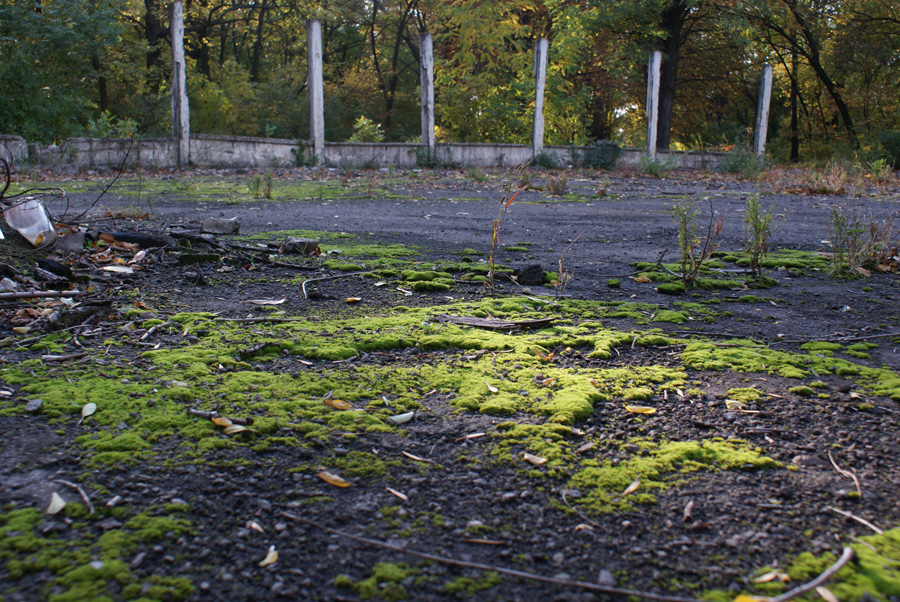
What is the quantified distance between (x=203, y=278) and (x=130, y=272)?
1.30ft

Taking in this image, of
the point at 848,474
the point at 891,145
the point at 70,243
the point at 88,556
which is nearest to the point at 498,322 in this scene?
the point at 848,474

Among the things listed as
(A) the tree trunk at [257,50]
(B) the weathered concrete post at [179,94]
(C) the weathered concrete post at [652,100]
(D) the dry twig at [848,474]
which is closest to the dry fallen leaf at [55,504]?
(D) the dry twig at [848,474]

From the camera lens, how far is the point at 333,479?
4.99 ft

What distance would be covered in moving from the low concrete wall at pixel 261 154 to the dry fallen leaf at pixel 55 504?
10912 millimetres

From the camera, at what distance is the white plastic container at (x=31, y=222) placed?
11.1ft

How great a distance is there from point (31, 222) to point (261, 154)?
991 centimetres

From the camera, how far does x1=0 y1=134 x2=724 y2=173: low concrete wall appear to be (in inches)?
447

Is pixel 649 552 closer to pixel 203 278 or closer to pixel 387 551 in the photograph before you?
pixel 387 551

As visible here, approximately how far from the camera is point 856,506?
1430mm

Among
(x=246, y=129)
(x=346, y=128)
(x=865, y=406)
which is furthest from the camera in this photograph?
(x=346, y=128)

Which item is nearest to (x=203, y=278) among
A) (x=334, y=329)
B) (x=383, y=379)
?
(x=334, y=329)

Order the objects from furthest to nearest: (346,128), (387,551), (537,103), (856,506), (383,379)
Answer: (346,128) → (537,103) → (383,379) → (856,506) → (387,551)

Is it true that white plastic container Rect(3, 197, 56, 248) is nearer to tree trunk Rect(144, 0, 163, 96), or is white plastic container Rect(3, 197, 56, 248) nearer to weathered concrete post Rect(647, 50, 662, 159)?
weathered concrete post Rect(647, 50, 662, 159)

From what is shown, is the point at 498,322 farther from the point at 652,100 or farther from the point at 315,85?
the point at 652,100
